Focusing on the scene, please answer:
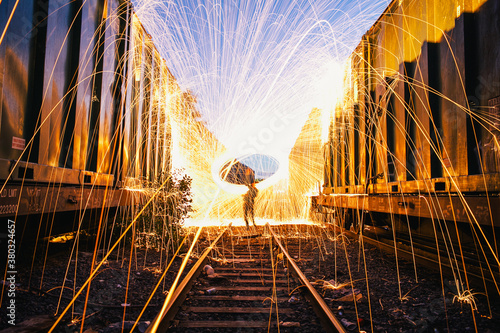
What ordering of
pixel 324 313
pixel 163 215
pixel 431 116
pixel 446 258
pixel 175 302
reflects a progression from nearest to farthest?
pixel 324 313 < pixel 175 302 < pixel 431 116 < pixel 446 258 < pixel 163 215

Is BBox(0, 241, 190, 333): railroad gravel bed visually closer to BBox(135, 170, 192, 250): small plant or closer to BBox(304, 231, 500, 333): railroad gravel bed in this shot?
BBox(135, 170, 192, 250): small plant

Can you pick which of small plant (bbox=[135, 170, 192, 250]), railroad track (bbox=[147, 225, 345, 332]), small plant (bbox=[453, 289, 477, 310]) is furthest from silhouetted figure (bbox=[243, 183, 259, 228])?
small plant (bbox=[453, 289, 477, 310])

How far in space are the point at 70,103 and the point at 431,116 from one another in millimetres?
4478

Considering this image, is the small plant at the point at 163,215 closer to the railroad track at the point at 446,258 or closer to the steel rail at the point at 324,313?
the steel rail at the point at 324,313

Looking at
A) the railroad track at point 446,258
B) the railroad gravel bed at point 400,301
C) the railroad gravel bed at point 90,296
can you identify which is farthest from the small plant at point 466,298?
the railroad gravel bed at point 90,296

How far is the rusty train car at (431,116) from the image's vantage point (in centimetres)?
337

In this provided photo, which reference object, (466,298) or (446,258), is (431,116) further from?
(466,298)

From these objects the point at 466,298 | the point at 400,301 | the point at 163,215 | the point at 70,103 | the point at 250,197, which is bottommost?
the point at 400,301

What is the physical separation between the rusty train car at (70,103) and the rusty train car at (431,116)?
382 cm

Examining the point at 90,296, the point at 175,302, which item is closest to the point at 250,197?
the point at 90,296

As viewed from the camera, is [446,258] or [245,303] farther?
[446,258]

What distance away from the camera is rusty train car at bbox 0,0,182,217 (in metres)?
3.03

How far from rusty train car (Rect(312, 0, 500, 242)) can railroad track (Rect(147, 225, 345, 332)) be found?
1.50 m

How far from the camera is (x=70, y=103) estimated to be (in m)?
4.19
